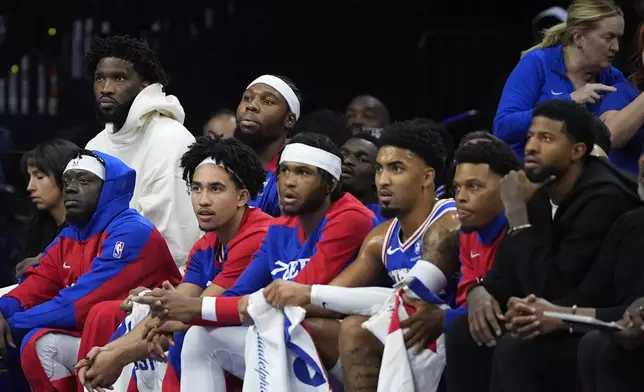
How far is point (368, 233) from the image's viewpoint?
6434 mm

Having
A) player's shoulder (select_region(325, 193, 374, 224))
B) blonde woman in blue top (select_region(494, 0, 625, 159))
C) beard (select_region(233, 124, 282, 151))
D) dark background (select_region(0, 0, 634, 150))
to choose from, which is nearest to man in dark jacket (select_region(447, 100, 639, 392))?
player's shoulder (select_region(325, 193, 374, 224))

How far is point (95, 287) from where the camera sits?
7129 mm

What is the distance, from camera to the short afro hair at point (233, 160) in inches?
273

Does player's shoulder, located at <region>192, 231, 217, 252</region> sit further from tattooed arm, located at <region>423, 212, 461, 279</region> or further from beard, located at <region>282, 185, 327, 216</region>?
tattooed arm, located at <region>423, 212, 461, 279</region>

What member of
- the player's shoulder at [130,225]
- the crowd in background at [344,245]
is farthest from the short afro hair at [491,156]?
the player's shoulder at [130,225]

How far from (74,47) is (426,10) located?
107 inches

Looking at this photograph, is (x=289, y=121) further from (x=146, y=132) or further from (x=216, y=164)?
(x=216, y=164)

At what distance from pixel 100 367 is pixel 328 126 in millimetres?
2487

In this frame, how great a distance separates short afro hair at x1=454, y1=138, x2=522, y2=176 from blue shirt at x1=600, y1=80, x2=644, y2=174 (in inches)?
32.6

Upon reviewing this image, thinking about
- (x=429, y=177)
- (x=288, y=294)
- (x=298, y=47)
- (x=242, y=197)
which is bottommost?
(x=288, y=294)

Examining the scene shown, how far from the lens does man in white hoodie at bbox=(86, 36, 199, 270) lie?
776 cm

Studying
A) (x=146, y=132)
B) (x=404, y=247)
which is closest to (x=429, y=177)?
(x=404, y=247)

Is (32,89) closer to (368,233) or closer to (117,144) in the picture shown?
(117,144)

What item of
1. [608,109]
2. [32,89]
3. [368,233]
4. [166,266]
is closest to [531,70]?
[608,109]
